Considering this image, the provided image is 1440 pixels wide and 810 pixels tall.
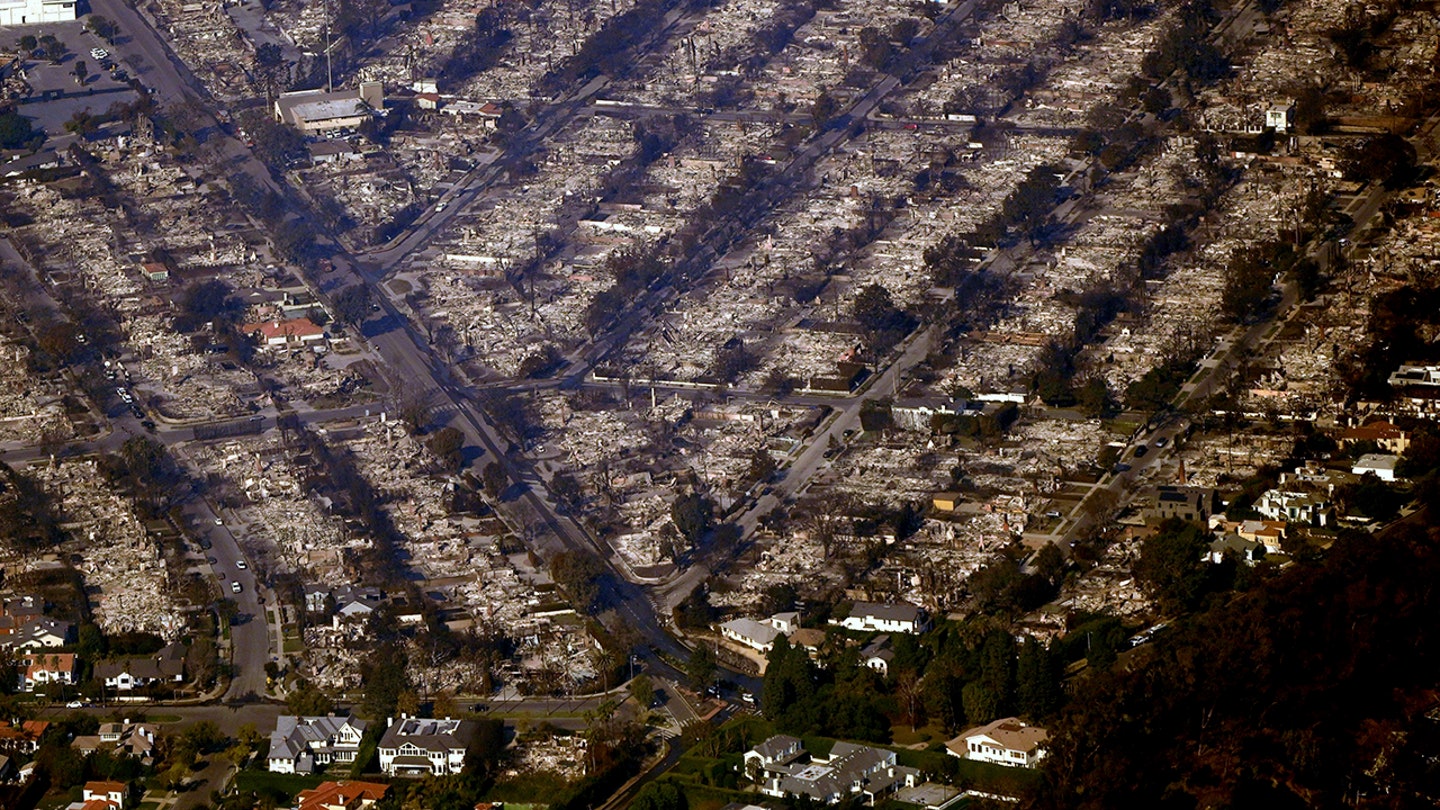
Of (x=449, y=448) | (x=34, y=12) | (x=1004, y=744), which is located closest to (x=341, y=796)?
(x=1004, y=744)

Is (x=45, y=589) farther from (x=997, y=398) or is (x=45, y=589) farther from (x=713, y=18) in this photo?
(x=713, y=18)

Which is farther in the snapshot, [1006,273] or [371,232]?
[371,232]

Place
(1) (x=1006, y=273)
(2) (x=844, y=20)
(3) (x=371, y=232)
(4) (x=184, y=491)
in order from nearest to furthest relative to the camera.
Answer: (4) (x=184, y=491) < (1) (x=1006, y=273) < (3) (x=371, y=232) < (2) (x=844, y=20)

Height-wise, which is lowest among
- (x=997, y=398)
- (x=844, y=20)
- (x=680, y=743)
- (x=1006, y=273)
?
(x=680, y=743)

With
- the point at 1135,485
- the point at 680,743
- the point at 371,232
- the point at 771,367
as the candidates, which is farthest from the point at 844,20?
the point at 680,743

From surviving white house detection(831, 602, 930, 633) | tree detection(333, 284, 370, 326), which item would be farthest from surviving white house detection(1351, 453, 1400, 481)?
tree detection(333, 284, 370, 326)

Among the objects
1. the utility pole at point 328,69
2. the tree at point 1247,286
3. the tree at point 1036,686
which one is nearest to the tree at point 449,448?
the tree at point 1036,686

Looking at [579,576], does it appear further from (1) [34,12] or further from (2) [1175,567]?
(1) [34,12]

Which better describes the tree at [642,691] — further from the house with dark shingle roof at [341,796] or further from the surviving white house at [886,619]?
the house with dark shingle roof at [341,796]
